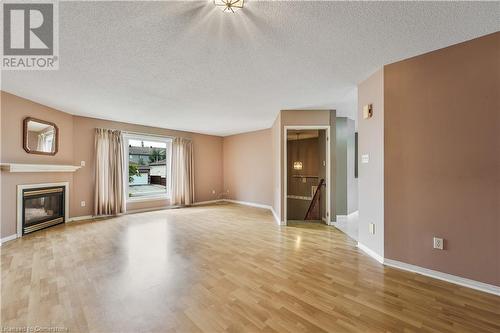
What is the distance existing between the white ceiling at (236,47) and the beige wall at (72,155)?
0.49 metres

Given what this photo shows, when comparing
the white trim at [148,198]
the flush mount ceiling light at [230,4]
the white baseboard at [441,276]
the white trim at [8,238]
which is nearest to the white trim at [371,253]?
the white baseboard at [441,276]

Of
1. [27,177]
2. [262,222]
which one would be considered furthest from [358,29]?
[27,177]

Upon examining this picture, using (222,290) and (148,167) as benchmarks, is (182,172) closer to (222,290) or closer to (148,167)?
(148,167)

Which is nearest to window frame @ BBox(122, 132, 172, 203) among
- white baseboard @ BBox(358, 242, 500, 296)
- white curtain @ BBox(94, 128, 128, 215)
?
white curtain @ BBox(94, 128, 128, 215)

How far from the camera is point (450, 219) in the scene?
2.30 metres

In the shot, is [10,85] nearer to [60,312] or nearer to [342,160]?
[60,312]

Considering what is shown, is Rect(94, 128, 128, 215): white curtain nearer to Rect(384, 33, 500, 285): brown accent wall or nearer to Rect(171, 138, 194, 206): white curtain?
Rect(171, 138, 194, 206): white curtain

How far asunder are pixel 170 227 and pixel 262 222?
2105 millimetres

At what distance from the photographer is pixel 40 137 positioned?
13.9 ft

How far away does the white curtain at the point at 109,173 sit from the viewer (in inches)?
208

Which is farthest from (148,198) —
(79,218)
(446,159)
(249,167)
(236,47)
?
(446,159)

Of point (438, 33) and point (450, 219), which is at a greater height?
point (438, 33)

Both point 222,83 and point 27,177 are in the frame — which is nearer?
point 222,83

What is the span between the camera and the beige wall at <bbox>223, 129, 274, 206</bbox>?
6.80 m
